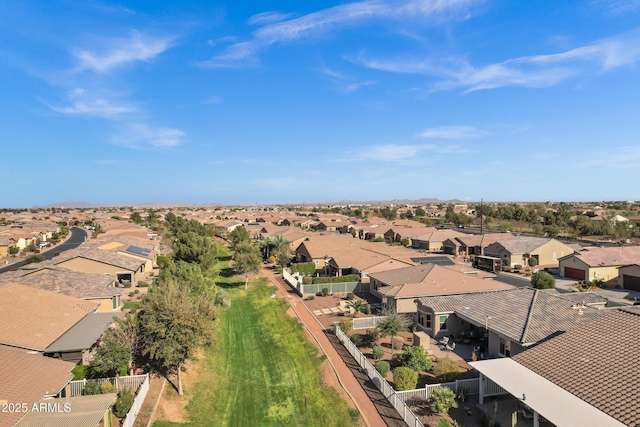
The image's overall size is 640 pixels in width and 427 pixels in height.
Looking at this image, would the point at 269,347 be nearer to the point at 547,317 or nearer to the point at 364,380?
the point at 364,380

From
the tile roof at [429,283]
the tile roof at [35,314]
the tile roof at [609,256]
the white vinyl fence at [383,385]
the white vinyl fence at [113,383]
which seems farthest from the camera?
the tile roof at [609,256]

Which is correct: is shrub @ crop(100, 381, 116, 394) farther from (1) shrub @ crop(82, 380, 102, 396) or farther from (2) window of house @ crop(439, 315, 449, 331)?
(2) window of house @ crop(439, 315, 449, 331)

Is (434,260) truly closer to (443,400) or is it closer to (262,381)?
(262,381)

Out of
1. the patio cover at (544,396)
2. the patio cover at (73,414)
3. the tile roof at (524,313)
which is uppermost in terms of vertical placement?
the tile roof at (524,313)

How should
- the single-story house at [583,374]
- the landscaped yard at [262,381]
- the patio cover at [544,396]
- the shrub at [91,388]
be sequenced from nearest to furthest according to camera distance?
the patio cover at [544,396], the single-story house at [583,374], the shrub at [91,388], the landscaped yard at [262,381]

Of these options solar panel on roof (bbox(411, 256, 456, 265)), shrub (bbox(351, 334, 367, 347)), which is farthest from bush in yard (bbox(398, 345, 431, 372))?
solar panel on roof (bbox(411, 256, 456, 265))

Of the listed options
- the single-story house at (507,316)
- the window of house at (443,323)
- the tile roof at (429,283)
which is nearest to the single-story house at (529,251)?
the tile roof at (429,283)

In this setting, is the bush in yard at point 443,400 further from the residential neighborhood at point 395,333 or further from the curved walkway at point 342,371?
the curved walkway at point 342,371
